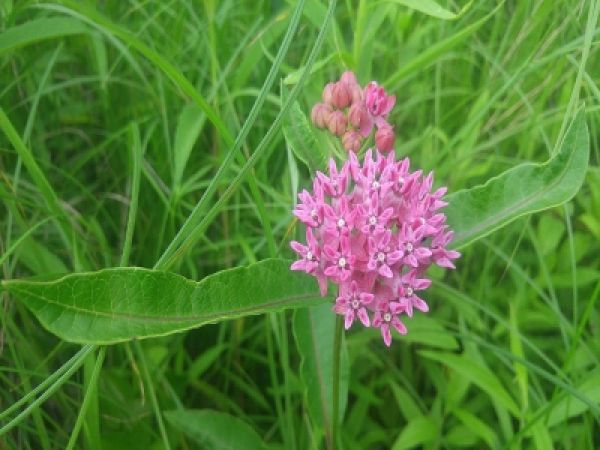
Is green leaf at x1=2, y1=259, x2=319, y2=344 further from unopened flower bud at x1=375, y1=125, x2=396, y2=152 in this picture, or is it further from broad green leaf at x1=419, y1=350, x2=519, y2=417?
broad green leaf at x1=419, y1=350, x2=519, y2=417

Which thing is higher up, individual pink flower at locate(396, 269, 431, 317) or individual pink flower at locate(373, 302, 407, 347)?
individual pink flower at locate(396, 269, 431, 317)

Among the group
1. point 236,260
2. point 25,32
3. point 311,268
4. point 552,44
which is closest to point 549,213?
point 552,44

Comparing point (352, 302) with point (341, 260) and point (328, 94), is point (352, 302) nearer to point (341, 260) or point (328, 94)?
point (341, 260)

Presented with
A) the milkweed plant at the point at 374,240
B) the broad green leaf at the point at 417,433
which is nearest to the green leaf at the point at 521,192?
the milkweed plant at the point at 374,240

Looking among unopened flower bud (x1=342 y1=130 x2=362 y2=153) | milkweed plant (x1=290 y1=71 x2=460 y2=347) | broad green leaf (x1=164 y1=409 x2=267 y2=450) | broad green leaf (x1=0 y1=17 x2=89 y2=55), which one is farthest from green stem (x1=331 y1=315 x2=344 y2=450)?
broad green leaf (x1=0 y1=17 x2=89 y2=55)

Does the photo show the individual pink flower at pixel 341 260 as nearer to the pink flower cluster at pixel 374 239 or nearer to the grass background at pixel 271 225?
the pink flower cluster at pixel 374 239

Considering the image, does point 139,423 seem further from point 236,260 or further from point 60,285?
point 60,285

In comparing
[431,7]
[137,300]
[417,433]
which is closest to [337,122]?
[431,7]
